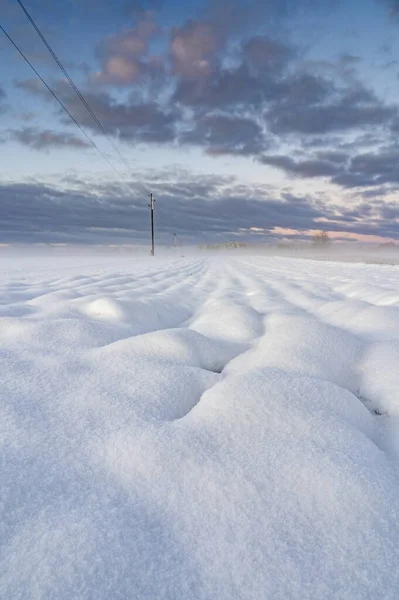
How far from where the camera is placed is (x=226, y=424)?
3.33ft

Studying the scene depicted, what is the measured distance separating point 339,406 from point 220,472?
470mm

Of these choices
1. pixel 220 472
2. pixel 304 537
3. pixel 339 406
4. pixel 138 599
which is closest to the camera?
pixel 138 599

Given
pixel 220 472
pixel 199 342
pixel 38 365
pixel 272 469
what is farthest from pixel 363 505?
pixel 38 365

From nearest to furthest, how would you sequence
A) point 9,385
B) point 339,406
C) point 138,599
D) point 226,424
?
1. point 138,599
2. point 226,424
3. point 339,406
4. point 9,385

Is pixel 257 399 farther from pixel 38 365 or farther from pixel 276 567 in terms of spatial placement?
pixel 38 365

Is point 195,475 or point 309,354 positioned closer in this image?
point 195,475

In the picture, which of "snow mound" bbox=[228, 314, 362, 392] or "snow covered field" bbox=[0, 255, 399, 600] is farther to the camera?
"snow mound" bbox=[228, 314, 362, 392]

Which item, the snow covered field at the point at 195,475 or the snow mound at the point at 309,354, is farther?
the snow mound at the point at 309,354

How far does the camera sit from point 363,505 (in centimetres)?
79

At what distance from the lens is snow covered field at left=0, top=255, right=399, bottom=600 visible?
655 millimetres

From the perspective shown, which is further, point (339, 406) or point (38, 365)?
point (38, 365)

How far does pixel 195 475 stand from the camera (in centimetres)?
85

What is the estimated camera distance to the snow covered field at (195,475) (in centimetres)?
66

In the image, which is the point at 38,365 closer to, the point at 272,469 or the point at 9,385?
the point at 9,385
